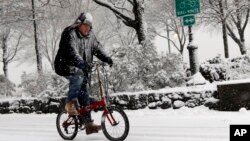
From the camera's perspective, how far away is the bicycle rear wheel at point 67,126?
7023mm

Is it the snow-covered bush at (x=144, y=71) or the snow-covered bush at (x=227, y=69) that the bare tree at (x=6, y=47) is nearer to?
the snow-covered bush at (x=227, y=69)

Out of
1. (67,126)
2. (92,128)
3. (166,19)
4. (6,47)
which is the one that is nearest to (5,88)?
(67,126)

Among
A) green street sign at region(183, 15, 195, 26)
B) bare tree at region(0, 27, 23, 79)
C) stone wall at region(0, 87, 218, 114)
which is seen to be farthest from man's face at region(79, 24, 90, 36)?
bare tree at region(0, 27, 23, 79)

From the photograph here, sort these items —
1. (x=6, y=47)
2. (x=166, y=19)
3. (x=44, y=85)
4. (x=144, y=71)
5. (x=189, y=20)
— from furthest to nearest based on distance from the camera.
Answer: (x=6, y=47)
(x=166, y=19)
(x=44, y=85)
(x=144, y=71)
(x=189, y=20)

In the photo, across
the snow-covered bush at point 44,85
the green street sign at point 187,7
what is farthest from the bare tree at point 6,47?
the green street sign at point 187,7

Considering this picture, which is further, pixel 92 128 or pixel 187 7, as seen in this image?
pixel 187 7

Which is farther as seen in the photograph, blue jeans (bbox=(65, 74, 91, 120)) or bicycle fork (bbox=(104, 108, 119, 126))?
blue jeans (bbox=(65, 74, 91, 120))

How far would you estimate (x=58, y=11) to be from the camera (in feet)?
113

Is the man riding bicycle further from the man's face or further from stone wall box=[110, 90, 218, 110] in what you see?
stone wall box=[110, 90, 218, 110]

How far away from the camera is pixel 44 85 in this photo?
14.6 metres

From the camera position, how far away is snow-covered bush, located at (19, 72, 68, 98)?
1345 centimetres

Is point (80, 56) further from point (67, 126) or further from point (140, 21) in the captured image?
point (140, 21)

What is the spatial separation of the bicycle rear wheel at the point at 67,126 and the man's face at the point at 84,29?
4.37 feet

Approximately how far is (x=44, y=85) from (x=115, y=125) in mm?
8645
